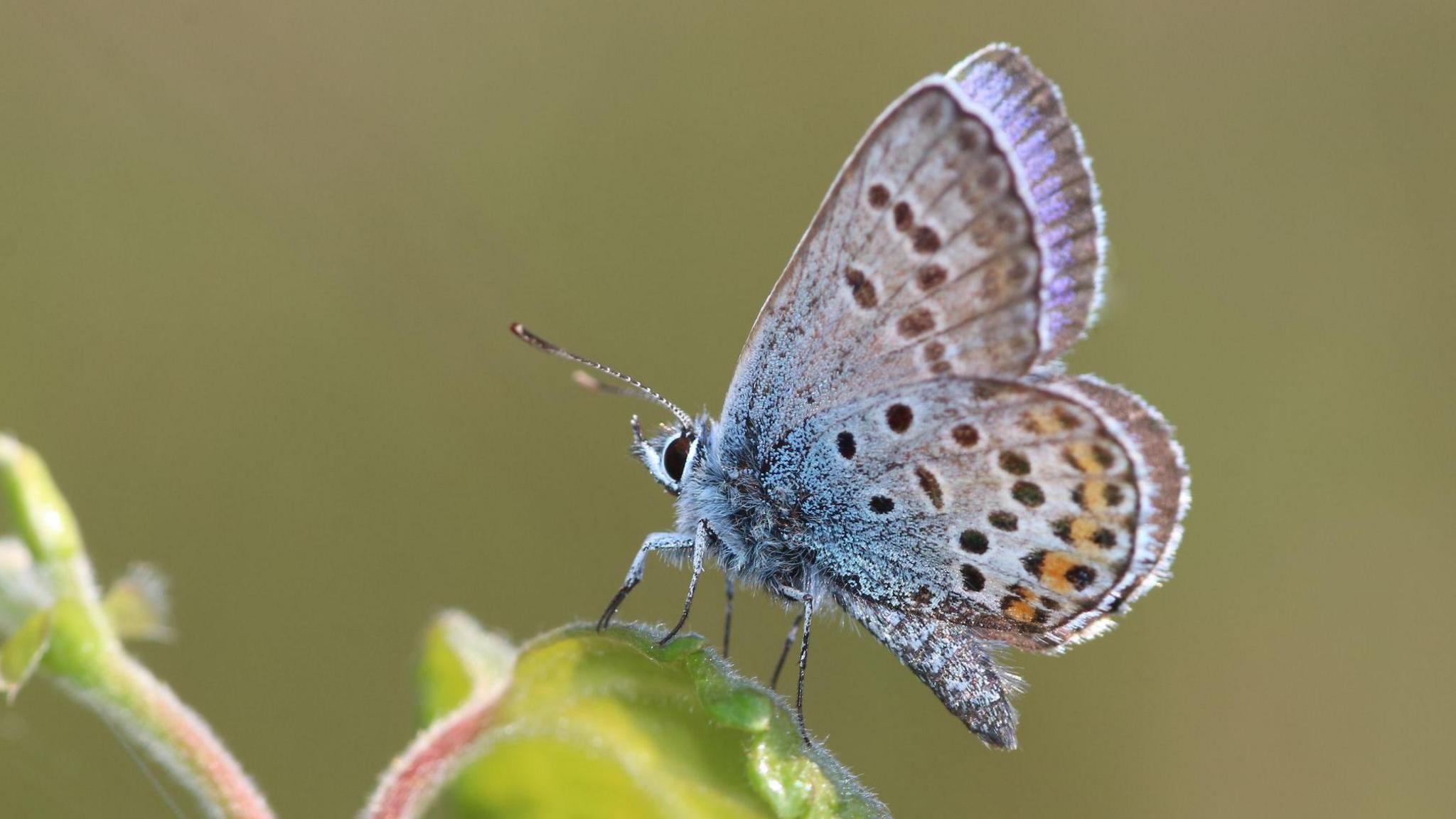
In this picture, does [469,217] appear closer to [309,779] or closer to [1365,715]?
[309,779]

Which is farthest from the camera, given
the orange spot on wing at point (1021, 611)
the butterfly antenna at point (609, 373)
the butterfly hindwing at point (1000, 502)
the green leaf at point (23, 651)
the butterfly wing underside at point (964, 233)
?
the butterfly antenna at point (609, 373)

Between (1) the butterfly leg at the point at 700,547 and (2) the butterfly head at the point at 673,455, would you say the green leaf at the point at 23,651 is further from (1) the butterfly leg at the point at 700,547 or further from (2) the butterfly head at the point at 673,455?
(2) the butterfly head at the point at 673,455

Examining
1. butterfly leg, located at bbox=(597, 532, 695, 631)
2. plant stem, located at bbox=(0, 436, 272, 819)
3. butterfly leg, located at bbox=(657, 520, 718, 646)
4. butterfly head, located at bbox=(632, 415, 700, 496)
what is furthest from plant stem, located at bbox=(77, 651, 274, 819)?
butterfly head, located at bbox=(632, 415, 700, 496)

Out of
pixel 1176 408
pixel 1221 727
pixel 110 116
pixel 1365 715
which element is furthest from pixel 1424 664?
pixel 110 116

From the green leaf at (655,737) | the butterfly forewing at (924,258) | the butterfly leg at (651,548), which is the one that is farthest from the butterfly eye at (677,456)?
the green leaf at (655,737)

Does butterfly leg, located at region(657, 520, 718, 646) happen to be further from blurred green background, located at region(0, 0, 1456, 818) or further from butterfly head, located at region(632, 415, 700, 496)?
blurred green background, located at region(0, 0, 1456, 818)
